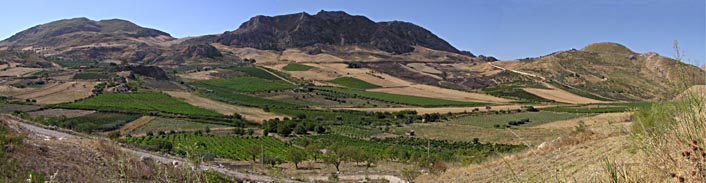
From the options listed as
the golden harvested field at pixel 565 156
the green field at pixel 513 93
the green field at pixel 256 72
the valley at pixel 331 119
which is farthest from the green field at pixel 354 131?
the green field at pixel 256 72

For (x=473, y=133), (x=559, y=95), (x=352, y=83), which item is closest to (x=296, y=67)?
(x=352, y=83)

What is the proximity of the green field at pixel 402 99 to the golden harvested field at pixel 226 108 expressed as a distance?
35191mm

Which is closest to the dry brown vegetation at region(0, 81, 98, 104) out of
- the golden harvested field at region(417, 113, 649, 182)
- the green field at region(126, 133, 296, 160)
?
the green field at region(126, 133, 296, 160)

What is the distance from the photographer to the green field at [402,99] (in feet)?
381

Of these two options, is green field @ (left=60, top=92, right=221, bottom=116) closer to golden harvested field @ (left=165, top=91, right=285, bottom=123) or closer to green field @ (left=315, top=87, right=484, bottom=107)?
golden harvested field @ (left=165, top=91, right=285, bottom=123)

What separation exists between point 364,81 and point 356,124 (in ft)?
217

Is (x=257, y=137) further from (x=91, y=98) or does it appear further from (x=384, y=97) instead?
(x=384, y=97)

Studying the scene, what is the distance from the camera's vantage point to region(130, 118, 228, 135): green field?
68325 millimetres

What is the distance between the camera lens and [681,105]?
4.66 meters

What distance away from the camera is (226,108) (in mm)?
96562

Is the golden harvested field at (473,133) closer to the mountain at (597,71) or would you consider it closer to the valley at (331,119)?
the valley at (331,119)

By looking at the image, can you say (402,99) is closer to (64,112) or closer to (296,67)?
(296,67)

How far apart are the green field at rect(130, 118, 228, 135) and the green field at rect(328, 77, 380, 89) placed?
235ft

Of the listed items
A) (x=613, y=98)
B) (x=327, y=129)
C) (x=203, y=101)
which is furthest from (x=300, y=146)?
(x=613, y=98)
